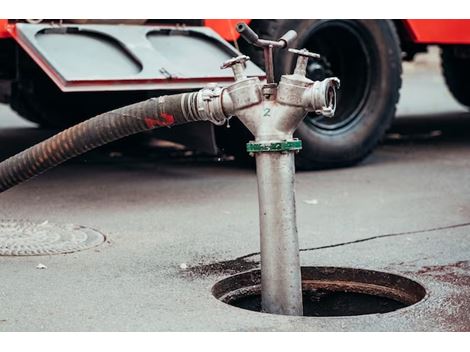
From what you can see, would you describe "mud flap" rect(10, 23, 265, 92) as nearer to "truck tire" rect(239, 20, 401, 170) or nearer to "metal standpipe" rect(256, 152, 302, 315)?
"truck tire" rect(239, 20, 401, 170)

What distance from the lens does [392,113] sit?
674 cm

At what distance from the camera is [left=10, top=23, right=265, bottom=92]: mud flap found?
196 inches

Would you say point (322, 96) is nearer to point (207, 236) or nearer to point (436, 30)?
point (207, 236)

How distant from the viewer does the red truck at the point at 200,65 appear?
510 cm

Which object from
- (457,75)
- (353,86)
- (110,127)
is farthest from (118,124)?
(457,75)

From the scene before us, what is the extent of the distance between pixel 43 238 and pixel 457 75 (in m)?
6.24

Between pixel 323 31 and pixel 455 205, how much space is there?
1.71 m

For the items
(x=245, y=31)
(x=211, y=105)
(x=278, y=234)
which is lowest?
(x=278, y=234)

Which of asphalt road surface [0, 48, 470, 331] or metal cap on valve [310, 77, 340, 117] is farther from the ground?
metal cap on valve [310, 77, 340, 117]

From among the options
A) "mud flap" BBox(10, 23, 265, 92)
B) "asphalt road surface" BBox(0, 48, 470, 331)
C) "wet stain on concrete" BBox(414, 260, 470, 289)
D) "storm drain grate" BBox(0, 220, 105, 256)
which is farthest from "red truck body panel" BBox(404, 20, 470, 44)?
"storm drain grate" BBox(0, 220, 105, 256)

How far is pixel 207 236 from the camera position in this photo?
4.70 meters

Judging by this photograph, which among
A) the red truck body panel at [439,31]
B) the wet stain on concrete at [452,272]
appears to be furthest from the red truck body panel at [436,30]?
the wet stain on concrete at [452,272]

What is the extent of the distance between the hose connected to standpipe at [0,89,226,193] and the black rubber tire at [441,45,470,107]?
21.0 feet
